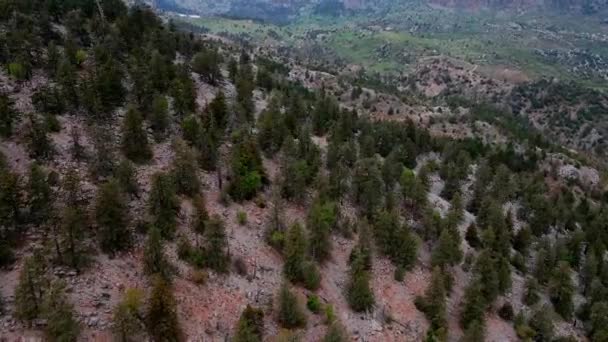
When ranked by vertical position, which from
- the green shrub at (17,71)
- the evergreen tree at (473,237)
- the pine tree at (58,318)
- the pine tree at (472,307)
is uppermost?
the green shrub at (17,71)

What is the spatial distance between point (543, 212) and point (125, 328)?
86.1m

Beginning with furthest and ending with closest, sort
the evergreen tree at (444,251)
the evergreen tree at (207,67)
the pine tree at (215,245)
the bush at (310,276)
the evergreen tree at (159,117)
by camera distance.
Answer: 1. the evergreen tree at (207,67)
2. the evergreen tree at (159,117)
3. the evergreen tree at (444,251)
4. the bush at (310,276)
5. the pine tree at (215,245)

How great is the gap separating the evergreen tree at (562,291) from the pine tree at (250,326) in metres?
49.7

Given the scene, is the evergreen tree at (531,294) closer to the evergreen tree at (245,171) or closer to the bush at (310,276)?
the bush at (310,276)

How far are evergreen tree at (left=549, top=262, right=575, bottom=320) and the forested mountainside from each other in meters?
0.22

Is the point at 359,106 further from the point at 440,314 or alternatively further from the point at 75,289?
the point at 75,289

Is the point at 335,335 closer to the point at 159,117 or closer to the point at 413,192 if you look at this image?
the point at 413,192

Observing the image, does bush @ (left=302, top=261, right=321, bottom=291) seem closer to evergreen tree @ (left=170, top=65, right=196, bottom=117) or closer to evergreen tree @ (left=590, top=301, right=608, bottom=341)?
evergreen tree @ (left=170, top=65, right=196, bottom=117)

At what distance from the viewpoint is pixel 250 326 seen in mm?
42219

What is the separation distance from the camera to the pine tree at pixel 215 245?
4828 centimetres

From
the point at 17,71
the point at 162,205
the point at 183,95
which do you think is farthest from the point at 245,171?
the point at 17,71

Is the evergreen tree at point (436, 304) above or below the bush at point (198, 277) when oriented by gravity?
below

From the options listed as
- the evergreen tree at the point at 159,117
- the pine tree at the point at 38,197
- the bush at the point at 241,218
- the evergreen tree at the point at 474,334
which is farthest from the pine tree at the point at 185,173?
the evergreen tree at the point at 474,334

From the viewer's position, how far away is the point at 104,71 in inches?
2675
